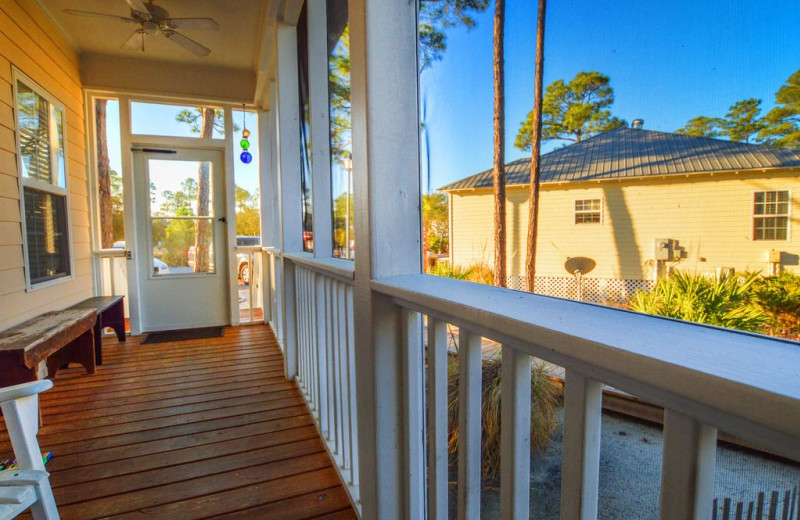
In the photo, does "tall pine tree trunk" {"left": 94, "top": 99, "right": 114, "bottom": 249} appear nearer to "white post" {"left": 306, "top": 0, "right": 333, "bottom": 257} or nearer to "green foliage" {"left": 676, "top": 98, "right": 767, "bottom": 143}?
"white post" {"left": 306, "top": 0, "right": 333, "bottom": 257}

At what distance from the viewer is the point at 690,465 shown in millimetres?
424

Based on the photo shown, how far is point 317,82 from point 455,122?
5.04 feet

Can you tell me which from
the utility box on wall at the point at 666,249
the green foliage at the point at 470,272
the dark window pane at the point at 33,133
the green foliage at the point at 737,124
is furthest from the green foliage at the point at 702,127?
the dark window pane at the point at 33,133

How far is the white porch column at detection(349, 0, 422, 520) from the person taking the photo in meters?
1.07

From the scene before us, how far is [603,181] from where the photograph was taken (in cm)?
52

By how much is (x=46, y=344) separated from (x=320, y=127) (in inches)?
78.9

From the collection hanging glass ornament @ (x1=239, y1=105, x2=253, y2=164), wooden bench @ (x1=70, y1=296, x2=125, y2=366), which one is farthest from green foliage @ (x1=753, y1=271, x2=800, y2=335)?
hanging glass ornament @ (x1=239, y1=105, x2=253, y2=164)

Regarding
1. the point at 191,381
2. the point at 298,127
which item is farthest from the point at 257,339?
the point at 298,127

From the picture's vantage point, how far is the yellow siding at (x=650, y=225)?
0.39 meters

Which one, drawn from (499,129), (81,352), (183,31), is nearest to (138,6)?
(183,31)

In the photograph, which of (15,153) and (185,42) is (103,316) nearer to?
(15,153)

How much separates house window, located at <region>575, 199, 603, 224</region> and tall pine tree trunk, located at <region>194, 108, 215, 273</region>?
4.75 meters

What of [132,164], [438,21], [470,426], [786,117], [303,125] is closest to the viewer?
[786,117]

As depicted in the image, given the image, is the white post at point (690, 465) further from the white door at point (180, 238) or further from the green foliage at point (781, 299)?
the white door at point (180, 238)
